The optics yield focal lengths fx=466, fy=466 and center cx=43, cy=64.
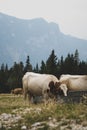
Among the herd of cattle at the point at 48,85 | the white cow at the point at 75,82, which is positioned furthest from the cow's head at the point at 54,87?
the white cow at the point at 75,82

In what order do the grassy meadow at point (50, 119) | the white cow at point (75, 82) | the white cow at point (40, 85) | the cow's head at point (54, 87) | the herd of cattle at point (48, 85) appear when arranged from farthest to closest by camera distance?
the white cow at point (75, 82), the white cow at point (40, 85), the herd of cattle at point (48, 85), the cow's head at point (54, 87), the grassy meadow at point (50, 119)

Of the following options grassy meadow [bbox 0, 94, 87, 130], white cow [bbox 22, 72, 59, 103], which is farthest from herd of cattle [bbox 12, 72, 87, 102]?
grassy meadow [bbox 0, 94, 87, 130]

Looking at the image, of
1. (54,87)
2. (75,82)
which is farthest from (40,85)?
(75,82)

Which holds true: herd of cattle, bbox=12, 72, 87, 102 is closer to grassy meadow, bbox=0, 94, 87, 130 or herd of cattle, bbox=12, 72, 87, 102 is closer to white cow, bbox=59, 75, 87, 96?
white cow, bbox=59, 75, 87, 96

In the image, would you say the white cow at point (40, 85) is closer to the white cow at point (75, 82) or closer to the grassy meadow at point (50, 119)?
the white cow at point (75, 82)

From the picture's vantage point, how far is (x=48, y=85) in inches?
1199

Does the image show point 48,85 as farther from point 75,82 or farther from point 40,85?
point 75,82

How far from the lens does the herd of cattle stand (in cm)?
2989

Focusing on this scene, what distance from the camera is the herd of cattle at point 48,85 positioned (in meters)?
29.9

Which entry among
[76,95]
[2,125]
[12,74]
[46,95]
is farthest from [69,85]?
[12,74]

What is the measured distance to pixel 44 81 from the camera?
31.0 m

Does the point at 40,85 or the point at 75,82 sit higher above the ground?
the point at 75,82

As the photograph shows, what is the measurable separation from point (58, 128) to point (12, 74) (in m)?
144

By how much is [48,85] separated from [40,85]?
1.34 m
